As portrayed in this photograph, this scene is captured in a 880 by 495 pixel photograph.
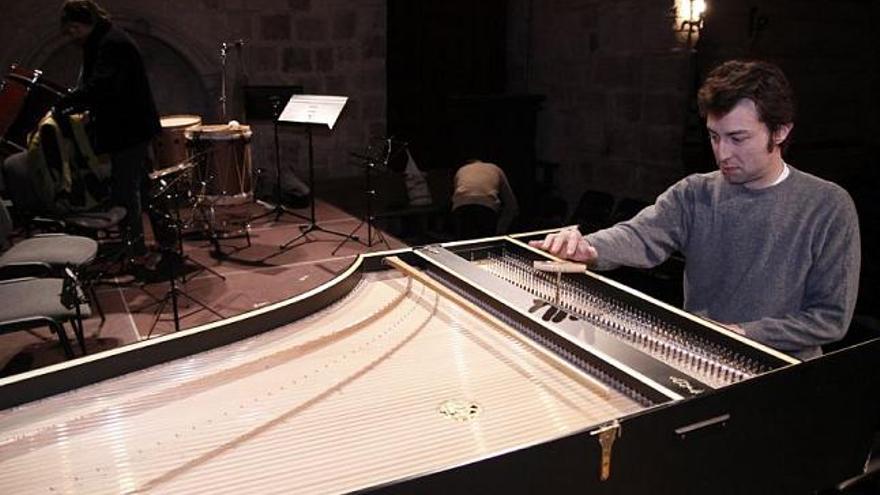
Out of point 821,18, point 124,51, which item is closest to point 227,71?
point 124,51

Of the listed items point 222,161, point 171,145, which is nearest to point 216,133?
point 222,161

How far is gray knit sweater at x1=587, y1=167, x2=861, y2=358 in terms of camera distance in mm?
1952

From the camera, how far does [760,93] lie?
1.96m

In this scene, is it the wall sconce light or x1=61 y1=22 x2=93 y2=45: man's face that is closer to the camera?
x1=61 y1=22 x2=93 y2=45: man's face

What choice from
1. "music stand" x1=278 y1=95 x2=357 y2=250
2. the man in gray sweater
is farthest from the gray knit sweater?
"music stand" x1=278 y1=95 x2=357 y2=250

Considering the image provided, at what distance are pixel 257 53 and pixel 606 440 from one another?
793 centimetres

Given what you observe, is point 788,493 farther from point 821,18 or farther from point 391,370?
point 821,18

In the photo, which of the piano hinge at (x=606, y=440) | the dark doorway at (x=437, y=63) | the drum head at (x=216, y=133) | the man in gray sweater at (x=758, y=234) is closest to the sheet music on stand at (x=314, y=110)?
the drum head at (x=216, y=133)

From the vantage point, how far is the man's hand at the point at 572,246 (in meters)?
2.24

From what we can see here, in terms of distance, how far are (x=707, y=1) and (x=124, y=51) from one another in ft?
16.6

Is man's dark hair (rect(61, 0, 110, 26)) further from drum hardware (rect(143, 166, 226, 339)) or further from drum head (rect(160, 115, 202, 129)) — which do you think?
drum head (rect(160, 115, 202, 129))

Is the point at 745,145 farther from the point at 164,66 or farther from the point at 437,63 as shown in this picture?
the point at 164,66

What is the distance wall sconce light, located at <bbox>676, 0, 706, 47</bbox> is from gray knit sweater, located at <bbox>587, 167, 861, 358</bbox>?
16.3ft

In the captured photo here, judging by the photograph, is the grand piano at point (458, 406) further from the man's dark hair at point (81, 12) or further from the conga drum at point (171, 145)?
the conga drum at point (171, 145)
